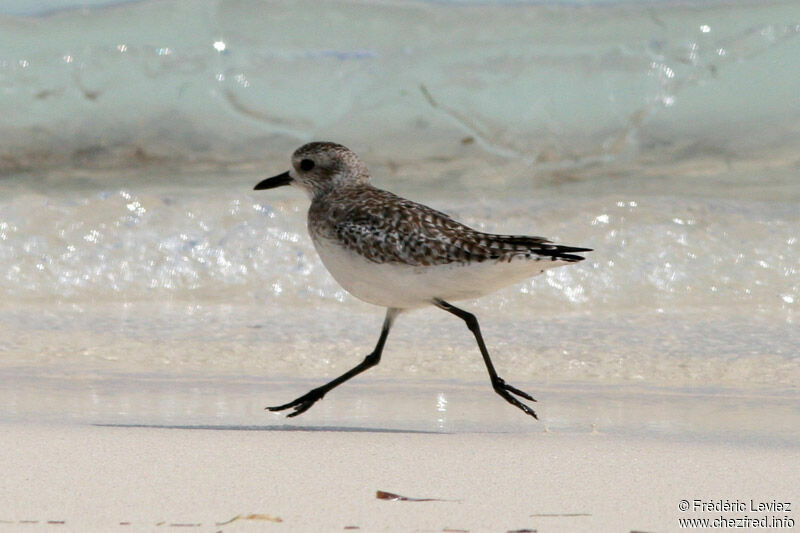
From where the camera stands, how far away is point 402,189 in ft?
36.6

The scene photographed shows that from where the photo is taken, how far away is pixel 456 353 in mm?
5871

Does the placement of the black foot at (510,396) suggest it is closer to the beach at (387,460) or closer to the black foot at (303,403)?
the beach at (387,460)

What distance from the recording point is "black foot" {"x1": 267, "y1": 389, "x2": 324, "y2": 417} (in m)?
4.34

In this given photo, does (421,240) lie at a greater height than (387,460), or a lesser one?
A: greater

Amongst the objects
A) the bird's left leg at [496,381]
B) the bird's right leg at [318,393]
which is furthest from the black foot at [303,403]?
the bird's left leg at [496,381]

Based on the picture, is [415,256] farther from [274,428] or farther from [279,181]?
[279,181]

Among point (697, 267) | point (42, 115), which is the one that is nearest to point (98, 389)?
point (697, 267)

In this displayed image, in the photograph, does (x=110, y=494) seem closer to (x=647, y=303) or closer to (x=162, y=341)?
(x=162, y=341)

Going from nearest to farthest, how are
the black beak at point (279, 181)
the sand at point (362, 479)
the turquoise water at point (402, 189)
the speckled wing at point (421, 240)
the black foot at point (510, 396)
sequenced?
the sand at point (362, 479) → the speckled wing at point (421, 240) → the black foot at point (510, 396) → the black beak at point (279, 181) → the turquoise water at point (402, 189)

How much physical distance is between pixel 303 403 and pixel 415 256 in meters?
0.73

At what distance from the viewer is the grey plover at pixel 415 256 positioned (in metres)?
4.11

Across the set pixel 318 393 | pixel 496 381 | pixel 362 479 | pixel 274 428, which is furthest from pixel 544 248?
pixel 362 479

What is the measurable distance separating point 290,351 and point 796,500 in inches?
131

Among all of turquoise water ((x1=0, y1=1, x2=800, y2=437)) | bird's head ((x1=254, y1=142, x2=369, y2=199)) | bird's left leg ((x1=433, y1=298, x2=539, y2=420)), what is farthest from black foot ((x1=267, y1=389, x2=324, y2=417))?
bird's head ((x1=254, y1=142, x2=369, y2=199))
